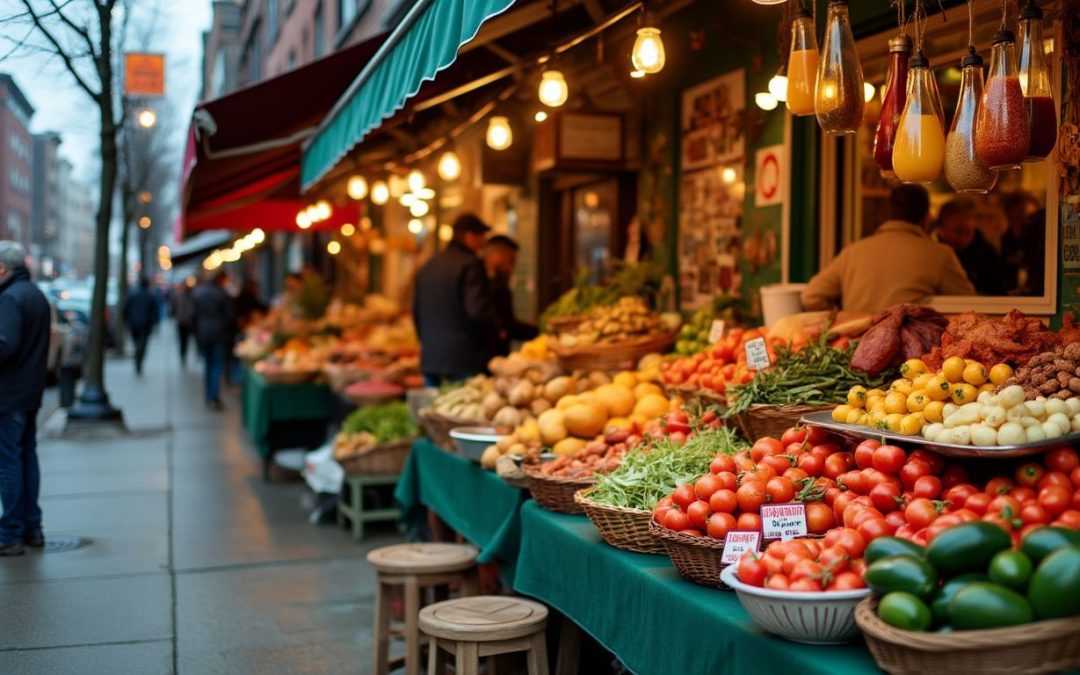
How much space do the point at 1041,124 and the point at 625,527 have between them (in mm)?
1843

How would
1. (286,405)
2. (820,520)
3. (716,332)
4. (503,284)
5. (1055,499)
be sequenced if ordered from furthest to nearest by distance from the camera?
(286,405) < (503,284) < (716,332) < (820,520) < (1055,499)

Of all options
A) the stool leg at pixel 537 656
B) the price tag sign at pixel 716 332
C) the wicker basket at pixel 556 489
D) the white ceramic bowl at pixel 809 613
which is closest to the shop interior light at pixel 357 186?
the price tag sign at pixel 716 332

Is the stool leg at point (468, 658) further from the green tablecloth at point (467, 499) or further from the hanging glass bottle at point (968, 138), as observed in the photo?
the hanging glass bottle at point (968, 138)

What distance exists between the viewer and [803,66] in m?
3.96

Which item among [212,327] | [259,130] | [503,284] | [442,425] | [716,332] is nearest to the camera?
[442,425]

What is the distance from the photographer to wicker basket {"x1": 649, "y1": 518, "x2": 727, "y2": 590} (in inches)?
127

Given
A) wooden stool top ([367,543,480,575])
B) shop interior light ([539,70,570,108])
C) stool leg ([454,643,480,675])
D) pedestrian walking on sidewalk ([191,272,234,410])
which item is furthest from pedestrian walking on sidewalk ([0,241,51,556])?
pedestrian walking on sidewalk ([191,272,234,410])

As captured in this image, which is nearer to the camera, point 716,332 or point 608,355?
point 716,332

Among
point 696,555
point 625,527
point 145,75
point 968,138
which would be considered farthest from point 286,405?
point 968,138

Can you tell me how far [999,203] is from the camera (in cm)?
902

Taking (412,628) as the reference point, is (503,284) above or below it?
above

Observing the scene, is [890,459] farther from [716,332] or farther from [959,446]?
[716,332]

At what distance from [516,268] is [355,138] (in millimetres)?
6382

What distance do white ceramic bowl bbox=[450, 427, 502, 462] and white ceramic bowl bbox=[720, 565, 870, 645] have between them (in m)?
2.98
